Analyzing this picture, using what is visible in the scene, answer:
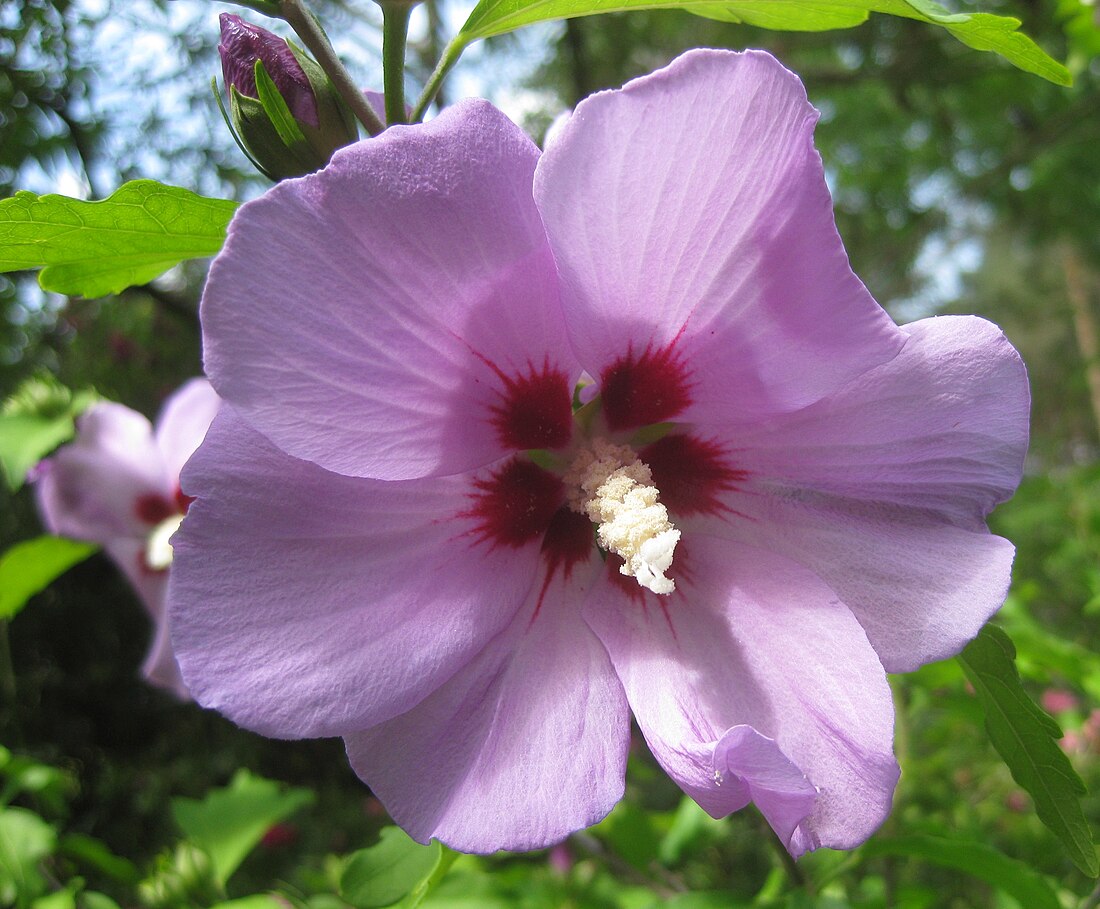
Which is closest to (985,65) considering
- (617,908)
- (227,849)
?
(617,908)

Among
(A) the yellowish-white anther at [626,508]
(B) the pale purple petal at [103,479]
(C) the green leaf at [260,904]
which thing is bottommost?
(C) the green leaf at [260,904]

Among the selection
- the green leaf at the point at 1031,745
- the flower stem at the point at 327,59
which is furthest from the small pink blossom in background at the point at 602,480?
the flower stem at the point at 327,59

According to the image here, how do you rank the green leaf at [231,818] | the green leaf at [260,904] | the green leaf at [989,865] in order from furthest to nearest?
the green leaf at [231,818], the green leaf at [260,904], the green leaf at [989,865]

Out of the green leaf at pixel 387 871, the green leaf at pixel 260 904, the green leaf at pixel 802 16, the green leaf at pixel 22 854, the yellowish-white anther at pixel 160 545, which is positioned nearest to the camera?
the green leaf at pixel 802 16

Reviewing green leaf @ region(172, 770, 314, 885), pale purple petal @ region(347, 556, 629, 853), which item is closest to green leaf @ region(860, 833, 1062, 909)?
pale purple petal @ region(347, 556, 629, 853)

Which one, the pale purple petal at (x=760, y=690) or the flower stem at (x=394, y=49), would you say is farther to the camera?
the flower stem at (x=394, y=49)

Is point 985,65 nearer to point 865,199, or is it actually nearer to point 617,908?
point 865,199

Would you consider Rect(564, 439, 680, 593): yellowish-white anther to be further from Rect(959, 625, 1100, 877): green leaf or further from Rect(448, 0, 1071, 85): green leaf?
Rect(448, 0, 1071, 85): green leaf

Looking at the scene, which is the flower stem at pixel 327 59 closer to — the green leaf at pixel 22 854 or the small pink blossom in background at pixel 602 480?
the small pink blossom in background at pixel 602 480
